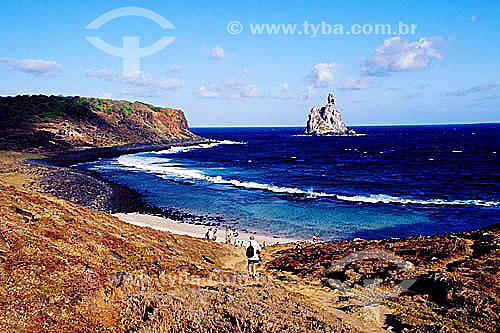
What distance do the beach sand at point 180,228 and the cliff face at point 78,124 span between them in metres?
65.5

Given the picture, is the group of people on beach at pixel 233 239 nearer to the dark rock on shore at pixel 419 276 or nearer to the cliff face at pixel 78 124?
the dark rock on shore at pixel 419 276

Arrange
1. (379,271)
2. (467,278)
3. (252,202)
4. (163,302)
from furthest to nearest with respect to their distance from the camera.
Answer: (252,202), (379,271), (467,278), (163,302)

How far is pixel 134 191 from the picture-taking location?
147ft

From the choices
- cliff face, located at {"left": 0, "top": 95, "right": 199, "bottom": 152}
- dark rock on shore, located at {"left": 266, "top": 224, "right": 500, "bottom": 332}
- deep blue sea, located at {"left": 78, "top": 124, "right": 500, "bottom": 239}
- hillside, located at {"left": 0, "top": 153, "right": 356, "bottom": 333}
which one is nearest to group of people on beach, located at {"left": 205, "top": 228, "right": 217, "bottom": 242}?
deep blue sea, located at {"left": 78, "top": 124, "right": 500, "bottom": 239}

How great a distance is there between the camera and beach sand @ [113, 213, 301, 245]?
2725cm

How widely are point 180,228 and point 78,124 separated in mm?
102583

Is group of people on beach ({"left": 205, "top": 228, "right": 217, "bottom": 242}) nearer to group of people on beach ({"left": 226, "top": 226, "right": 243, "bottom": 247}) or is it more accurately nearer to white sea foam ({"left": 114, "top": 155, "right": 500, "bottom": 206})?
group of people on beach ({"left": 226, "top": 226, "right": 243, "bottom": 247})

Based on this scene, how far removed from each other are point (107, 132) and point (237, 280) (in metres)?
123

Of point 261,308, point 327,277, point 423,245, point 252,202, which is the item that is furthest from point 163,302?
point 252,202

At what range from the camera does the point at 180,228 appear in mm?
29422

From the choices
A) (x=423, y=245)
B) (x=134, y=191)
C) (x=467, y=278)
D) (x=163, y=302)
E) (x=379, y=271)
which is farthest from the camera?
(x=134, y=191)

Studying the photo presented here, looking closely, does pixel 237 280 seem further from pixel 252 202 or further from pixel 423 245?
pixel 252 202

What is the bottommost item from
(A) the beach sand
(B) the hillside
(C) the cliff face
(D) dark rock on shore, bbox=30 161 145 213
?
(A) the beach sand

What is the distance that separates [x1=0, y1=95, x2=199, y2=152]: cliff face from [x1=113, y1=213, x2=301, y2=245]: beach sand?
65.5m
